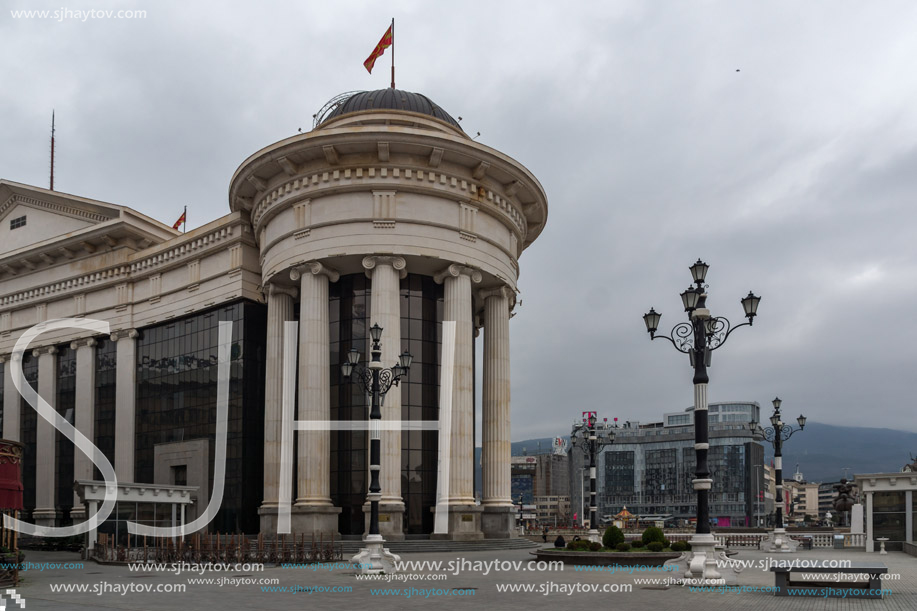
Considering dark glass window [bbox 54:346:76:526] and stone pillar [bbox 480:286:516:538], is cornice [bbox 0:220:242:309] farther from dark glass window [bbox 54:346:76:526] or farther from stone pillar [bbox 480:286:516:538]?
stone pillar [bbox 480:286:516:538]

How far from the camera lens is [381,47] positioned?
4769 cm

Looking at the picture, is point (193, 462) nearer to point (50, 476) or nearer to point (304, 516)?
point (304, 516)

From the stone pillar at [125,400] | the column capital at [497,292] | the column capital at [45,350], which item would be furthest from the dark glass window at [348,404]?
the column capital at [45,350]

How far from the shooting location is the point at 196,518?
44.0 m

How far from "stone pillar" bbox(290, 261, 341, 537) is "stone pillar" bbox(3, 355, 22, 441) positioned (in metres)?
27.5

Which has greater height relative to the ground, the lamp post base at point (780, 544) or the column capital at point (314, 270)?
the column capital at point (314, 270)

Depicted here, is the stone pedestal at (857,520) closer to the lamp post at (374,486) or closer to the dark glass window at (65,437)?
the lamp post at (374,486)

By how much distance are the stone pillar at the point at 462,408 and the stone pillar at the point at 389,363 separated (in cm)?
255

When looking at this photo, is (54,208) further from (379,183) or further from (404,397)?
(404,397)

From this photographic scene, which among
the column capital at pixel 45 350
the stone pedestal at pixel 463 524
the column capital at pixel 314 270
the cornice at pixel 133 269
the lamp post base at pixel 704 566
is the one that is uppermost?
the cornice at pixel 133 269

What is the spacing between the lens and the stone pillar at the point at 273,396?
4072cm

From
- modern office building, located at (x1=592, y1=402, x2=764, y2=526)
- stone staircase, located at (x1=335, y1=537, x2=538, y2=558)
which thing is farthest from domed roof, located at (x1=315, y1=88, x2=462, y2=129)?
modern office building, located at (x1=592, y1=402, x2=764, y2=526)

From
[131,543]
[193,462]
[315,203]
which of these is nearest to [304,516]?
[131,543]

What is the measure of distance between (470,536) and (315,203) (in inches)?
690
